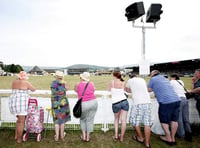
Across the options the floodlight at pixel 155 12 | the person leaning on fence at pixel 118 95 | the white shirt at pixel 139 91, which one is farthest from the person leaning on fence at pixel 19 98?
the floodlight at pixel 155 12

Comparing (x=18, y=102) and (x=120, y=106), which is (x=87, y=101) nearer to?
(x=120, y=106)

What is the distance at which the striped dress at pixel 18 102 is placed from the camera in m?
2.50

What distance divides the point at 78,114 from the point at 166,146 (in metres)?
1.76

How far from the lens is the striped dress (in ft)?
8.20

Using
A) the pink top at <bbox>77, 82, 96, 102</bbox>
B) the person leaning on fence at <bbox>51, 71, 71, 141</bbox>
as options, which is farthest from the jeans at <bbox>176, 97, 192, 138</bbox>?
the person leaning on fence at <bbox>51, 71, 71, 141</bbox>

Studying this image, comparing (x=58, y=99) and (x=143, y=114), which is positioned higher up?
(x=58, y=99)

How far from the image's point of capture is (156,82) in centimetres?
259

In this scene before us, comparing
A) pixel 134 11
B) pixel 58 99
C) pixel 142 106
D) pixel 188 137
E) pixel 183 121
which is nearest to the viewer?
pixel 142 106

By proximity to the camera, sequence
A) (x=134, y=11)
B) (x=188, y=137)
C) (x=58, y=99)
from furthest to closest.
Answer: (x=134, y=11) → (x=188, y=137) → (x=58, y=99)

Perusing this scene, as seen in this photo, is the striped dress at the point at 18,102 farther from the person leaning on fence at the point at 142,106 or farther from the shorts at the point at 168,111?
the shorts at the point at 168,111

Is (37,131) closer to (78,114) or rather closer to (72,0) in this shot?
(78,114)

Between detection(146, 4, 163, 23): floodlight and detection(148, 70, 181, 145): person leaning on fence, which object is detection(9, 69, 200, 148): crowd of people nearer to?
detection(148, 70, 181, 145): person leaning on fence

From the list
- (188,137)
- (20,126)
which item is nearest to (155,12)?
(188,137)

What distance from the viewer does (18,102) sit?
8.21ft
